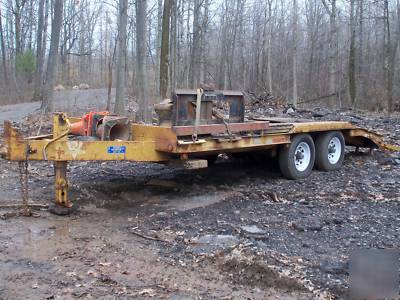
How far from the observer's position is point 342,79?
37031 mm

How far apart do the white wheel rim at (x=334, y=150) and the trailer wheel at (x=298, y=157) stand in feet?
2.34

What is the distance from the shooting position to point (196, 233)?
605 cm

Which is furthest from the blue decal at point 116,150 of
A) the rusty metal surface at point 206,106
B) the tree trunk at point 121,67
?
the tree trunk at point 121,67

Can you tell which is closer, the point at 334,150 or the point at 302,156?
the point at 302,156

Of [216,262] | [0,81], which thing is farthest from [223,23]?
[216,262]

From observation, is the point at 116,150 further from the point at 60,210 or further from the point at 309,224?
the point at 309,224

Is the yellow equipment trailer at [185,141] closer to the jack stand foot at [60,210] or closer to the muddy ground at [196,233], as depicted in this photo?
the jack stand foot at [60,210]

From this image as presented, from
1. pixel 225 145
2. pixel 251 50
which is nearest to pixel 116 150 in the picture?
pixel 225 145

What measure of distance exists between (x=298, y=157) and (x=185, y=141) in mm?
2957

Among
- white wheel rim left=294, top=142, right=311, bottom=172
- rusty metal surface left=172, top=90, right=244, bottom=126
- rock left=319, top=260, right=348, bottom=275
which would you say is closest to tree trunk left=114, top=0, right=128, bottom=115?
white wheel rim left=294, top=142, right=311, bottom=172

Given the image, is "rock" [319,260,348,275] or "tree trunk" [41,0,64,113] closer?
"rock" [319,260,348,275]

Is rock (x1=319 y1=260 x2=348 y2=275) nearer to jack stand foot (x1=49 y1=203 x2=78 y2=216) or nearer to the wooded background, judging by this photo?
jack stand foot (x1=49 y1=203 x2=78 y2=216)

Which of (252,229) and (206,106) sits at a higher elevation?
(206,106)

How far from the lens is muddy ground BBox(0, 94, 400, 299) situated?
4555mm
